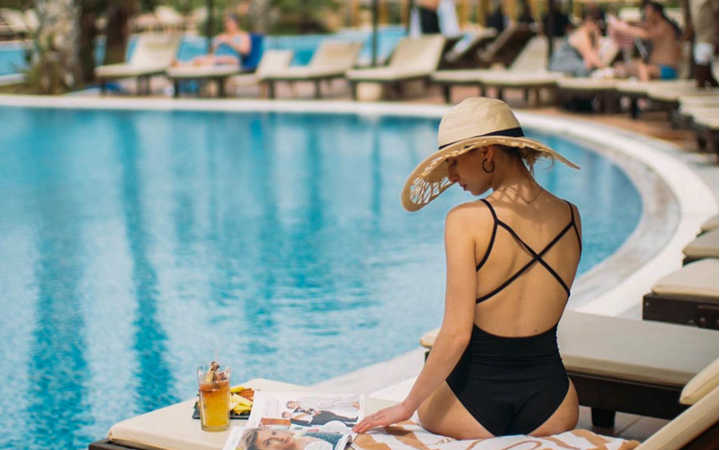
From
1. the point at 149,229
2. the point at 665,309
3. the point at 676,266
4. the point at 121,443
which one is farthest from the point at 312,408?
the point at 149,229

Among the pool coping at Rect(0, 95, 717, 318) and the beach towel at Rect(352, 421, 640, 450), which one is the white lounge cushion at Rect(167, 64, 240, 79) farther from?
the beach towel at Rect(352, 421, 640, 450)

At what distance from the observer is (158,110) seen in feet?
62.3

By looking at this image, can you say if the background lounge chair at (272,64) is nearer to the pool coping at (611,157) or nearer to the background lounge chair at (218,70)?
the background lounge chair at (218,70)

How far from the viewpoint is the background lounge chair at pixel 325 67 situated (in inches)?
759

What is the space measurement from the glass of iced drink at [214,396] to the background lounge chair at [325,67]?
16349mm

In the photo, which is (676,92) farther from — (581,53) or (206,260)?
(206,260)

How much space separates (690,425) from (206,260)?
6179mm

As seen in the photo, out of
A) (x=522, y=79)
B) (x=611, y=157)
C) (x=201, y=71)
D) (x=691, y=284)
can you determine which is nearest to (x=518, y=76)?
(x=522, y=79)

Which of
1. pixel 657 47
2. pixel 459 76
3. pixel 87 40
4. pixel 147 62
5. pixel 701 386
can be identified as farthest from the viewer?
pixel 87 40

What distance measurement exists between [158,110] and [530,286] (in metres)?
16.7

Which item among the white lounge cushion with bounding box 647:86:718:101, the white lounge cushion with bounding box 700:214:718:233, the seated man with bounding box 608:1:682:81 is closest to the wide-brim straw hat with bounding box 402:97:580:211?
the white lounge cushion with bounding box 700:214:718:233

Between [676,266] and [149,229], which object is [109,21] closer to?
[149,229]

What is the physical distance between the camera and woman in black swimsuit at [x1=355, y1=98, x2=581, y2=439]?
9.02 ft

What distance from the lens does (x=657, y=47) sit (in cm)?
1598
